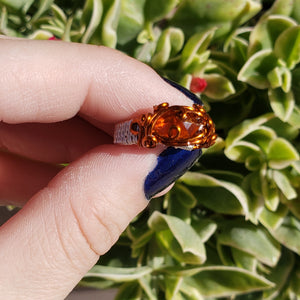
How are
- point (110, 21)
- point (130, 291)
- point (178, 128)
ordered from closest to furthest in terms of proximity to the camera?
point (178, 128), point (110, 21), point (130, 291)

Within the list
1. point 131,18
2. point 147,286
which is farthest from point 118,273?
point 131,18

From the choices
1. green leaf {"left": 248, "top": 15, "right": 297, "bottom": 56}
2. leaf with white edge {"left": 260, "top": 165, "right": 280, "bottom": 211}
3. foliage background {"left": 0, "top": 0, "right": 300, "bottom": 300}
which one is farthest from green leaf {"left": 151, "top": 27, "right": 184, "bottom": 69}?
leaf with white edge {"left": 260, "top": 165, "right": 280, "bottom": 211}

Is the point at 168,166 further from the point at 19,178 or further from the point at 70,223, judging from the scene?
the point at 19,178

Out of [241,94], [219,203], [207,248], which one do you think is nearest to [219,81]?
[241,94]

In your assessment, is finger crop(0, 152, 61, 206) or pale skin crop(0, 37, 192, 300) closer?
pale skin crop(0, 37, 192, 300)

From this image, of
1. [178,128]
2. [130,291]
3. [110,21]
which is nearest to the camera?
[178,128]

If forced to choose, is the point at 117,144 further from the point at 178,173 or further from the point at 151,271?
the point at 151,271

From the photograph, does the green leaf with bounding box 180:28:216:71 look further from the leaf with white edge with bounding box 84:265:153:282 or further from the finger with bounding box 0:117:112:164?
the leaf with white edge with bounding box 84:265:153:282
